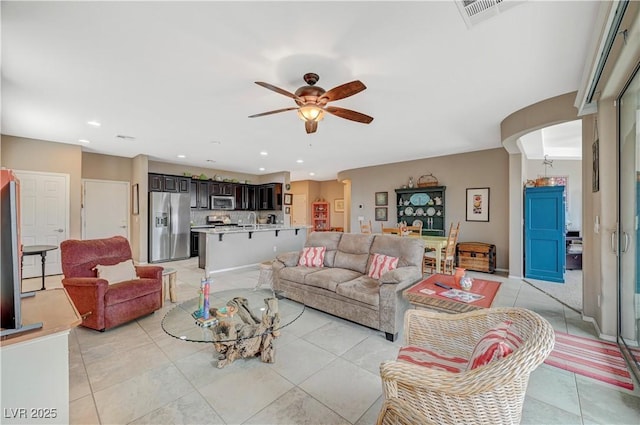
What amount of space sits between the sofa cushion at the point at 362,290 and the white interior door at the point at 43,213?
18.5 feet

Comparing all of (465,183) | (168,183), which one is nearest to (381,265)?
(465,183)

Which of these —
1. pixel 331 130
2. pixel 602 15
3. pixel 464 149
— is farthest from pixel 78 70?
pixel 464 149

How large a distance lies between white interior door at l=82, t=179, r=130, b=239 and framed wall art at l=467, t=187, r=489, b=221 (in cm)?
836

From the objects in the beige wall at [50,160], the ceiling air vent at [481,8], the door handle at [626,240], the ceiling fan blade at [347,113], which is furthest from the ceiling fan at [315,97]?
the beige wall at [50,160]

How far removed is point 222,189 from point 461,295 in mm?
7596

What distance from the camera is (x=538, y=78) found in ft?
9.11

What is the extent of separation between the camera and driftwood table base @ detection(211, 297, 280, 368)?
2.16 m

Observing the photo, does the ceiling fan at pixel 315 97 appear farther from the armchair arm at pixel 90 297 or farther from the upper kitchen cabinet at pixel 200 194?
the upper kitchen cabinet at pixel 200 194

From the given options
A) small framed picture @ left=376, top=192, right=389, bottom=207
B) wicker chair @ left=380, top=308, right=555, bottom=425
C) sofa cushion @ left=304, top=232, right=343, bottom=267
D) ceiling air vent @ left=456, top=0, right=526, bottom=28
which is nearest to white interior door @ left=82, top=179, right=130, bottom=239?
sofa cushion @ left=304, top=232, right=343, bottom=267

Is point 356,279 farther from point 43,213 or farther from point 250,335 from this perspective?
point 43,213

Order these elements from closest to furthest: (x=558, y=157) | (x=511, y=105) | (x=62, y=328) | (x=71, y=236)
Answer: (x=62, y=328) < (x=511, y=105) < (x=71, y=236) < (x=558, y=157)

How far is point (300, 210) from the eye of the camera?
1225 centimetres

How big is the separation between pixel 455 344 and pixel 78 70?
13.1ft

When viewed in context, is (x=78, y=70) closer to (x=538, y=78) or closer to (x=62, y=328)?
(x=62, y=328)
